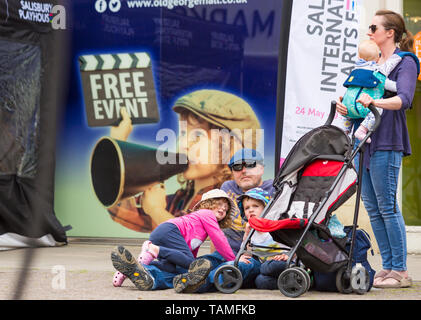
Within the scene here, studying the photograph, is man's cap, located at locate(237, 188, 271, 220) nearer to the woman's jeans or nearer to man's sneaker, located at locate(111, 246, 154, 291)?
the woman's jeans

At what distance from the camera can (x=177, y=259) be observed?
515 centimetres

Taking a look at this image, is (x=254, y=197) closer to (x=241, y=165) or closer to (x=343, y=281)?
(x=241, y=165)

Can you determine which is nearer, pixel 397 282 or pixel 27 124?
pixel 397 282

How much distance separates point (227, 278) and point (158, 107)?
4.00 meters

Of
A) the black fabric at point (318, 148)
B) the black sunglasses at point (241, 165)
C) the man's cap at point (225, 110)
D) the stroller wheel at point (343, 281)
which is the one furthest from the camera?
the man's cap at point (225, 110)

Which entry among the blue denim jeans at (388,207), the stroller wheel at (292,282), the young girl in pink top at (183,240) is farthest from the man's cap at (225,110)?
the stroller wheel at (292,282)

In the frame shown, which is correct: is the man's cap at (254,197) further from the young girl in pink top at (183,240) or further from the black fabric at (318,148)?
the black fabric at (318,148)

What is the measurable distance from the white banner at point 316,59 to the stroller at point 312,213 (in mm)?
1822

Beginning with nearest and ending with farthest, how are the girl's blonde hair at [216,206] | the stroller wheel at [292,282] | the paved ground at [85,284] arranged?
the stroller wheel at [292,282], the paved ground at [85,284], the girl's blonde hair at [216,206]

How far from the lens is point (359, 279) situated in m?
4.95

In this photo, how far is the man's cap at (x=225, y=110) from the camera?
8383 millimetres

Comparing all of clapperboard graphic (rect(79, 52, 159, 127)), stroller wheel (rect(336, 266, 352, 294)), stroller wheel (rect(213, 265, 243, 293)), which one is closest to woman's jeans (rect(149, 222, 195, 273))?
stroller wheel (rect(213, 265, 243, 293))

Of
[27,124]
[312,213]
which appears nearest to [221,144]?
[27,124]

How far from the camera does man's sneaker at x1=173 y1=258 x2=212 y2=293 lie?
186 inches
